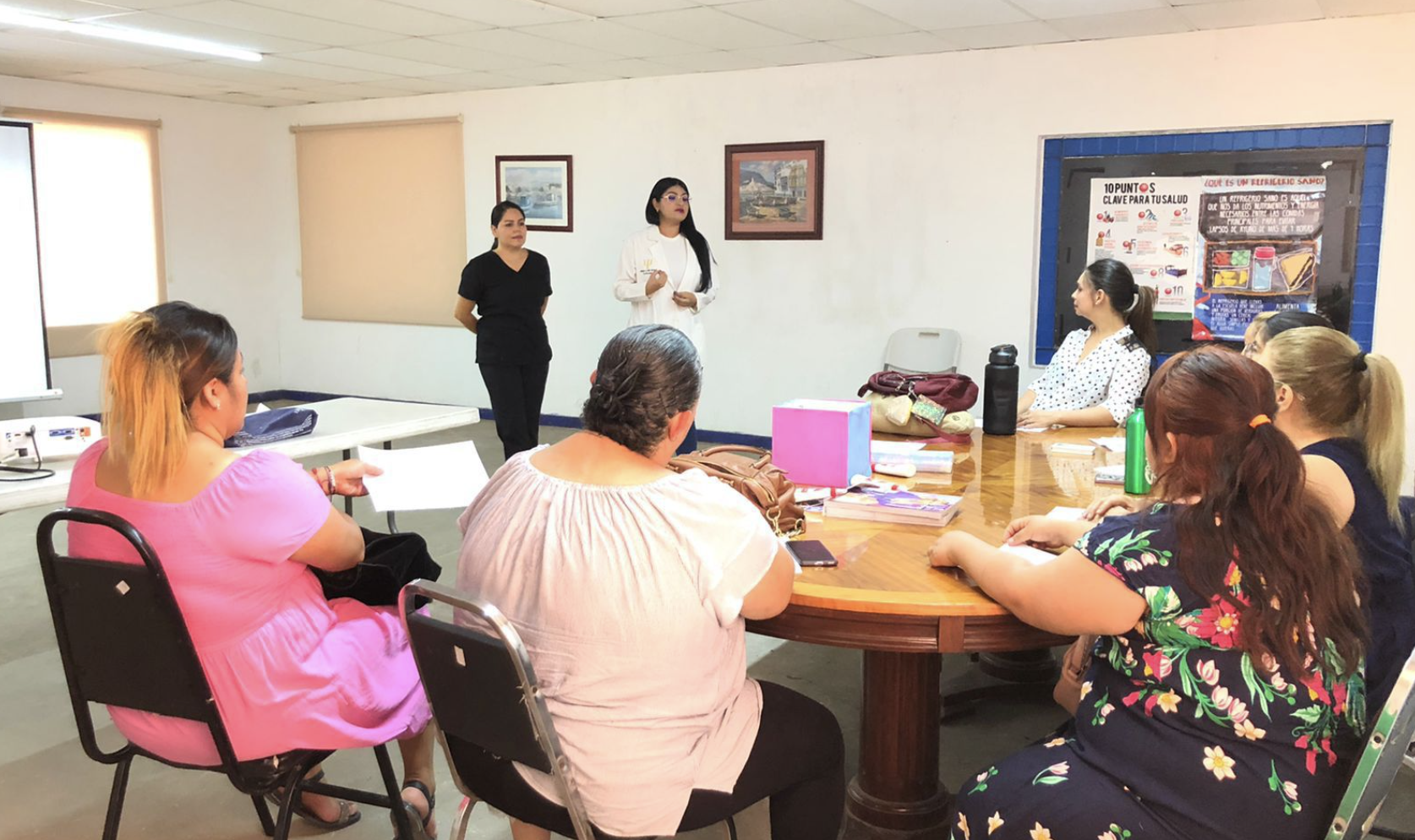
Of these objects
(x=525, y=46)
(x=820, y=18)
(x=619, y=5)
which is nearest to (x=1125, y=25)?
(x=820, y=18)

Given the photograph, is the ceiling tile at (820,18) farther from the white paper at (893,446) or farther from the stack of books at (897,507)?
the stack of books at (897,507)

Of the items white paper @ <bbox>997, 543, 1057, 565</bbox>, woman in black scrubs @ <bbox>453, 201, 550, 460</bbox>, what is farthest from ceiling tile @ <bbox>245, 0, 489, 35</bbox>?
white paper @ <bbox>997, 543, 1057, 565</bbox>

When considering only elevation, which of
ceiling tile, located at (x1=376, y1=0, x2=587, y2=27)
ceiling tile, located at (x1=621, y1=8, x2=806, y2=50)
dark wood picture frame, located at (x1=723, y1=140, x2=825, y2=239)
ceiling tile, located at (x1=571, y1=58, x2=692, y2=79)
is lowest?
dark wood picture frame, located at (x1=723, y1=140, x2=825, y2=239)

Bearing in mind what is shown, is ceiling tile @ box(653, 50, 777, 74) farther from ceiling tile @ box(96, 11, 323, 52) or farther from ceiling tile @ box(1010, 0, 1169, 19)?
ceiling tile @ box(96, 11, 323, 52)

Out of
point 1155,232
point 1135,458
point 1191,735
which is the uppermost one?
point 1155,232

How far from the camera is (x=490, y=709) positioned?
62.5 inches

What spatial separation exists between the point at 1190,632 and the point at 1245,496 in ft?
0.68

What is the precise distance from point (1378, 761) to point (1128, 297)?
2.66 meters

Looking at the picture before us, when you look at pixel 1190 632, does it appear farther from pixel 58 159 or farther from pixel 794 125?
pixel 58 159

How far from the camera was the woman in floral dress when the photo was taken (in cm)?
148

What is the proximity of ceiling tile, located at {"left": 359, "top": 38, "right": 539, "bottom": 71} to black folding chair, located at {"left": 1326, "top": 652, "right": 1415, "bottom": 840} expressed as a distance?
5748 millimetres

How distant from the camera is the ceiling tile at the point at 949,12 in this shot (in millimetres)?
4934

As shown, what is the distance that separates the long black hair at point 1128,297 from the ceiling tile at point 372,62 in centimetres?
465

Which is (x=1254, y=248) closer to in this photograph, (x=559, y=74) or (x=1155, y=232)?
(x=1155, y=232)
